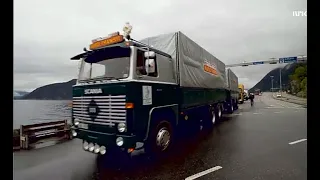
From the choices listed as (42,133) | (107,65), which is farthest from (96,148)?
(42,133)

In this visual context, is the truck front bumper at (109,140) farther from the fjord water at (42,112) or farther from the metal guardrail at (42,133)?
the metal guardrail at (42,133)

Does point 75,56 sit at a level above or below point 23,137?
above

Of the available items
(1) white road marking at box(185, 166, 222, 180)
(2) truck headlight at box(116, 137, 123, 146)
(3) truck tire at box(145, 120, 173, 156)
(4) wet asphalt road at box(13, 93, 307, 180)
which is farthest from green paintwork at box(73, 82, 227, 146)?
(1) white road marking at box(185, 166, 222, 180)

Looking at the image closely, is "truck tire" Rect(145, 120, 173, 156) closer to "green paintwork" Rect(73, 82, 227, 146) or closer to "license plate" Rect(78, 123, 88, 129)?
"green paintwork" Rect(73, 82, 227, 146)

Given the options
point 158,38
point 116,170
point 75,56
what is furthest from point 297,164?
point 75,56

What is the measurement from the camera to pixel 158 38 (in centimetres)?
587

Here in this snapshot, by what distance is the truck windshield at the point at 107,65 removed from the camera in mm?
4070

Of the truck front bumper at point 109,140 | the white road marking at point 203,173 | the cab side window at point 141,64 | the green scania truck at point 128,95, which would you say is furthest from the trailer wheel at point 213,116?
the truck front bumper at point 109,140

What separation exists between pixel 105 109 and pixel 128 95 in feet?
2.10

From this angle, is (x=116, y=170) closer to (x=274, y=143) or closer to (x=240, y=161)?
(x=240, y=161)
